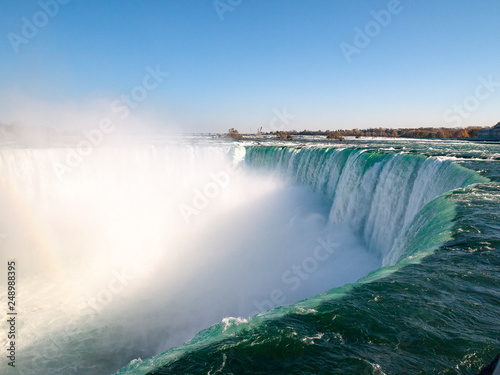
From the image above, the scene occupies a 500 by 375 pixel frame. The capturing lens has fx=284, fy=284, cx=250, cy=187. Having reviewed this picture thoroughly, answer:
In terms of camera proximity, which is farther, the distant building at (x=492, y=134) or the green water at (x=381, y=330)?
the distant building at (x=492, y=134)

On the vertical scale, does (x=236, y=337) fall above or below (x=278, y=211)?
above

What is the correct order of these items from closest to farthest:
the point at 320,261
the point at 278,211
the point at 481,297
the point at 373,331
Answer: the point at 373,331
the point at 481,297
the point at 320,261
the point at 278,211

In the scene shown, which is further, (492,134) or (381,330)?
(492,134)

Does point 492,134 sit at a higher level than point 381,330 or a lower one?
higher

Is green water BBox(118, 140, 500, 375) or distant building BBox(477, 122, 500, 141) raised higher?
distant building BBox(477, 122, 500, 141)

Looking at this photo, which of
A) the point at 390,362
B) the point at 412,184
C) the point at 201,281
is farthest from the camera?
the point at 201,281

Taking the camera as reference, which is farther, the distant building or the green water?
the distant building

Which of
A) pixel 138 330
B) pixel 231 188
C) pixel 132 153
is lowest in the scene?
pixel 138 330

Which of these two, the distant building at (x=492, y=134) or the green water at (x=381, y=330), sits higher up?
the distant building at (x=492, y=134)

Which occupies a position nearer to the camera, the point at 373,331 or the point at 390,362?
the point at 390,362

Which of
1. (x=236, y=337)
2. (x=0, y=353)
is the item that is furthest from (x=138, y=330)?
(x=236, y=337)

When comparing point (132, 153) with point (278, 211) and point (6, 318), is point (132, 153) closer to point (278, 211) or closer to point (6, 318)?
point (278, 211)
